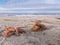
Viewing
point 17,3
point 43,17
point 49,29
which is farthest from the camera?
point 17,3

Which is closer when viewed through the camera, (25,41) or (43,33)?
(25,41)

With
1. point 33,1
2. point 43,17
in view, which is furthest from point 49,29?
point 33,1

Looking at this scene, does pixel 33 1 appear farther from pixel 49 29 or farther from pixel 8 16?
pixel 49 29

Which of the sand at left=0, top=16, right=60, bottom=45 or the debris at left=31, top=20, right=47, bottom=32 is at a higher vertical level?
the debris at left=31, top=20, right=47, bottom=32

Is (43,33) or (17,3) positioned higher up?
(17,3)

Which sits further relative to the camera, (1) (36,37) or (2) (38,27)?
(2) (38,27)

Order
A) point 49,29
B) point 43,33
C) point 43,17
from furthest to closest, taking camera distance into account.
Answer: point 43,17
point 49,29
point 43,33

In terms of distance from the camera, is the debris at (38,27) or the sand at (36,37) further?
the debris at (38,27)

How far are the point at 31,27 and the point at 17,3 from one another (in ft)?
2.06

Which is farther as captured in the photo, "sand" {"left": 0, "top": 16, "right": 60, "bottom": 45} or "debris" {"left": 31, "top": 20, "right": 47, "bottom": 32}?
"debris" {"left": 31, "top": 20, "right": 47, "bottom": 32}

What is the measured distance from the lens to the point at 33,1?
194 cm

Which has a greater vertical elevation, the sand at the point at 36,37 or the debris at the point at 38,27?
the debris at the point at 38,27

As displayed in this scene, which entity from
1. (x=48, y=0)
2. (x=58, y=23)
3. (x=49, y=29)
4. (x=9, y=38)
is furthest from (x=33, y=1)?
(x=9, y=38)

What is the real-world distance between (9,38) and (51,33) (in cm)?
38
